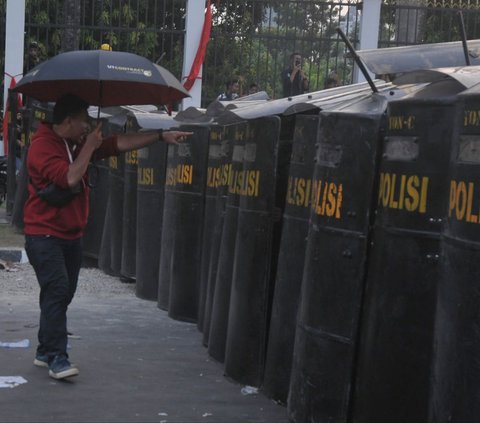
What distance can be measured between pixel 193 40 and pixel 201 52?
1.06ft

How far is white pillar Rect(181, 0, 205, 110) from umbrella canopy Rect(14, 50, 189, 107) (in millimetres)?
11224

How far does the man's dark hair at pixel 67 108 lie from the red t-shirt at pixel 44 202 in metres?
0.09

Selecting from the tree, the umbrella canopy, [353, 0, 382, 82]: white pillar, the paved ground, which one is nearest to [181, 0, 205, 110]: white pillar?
the tree

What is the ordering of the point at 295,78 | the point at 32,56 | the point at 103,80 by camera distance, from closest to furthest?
1. the point at 103,80
2. the point at 32,56
3. the point at 295,78

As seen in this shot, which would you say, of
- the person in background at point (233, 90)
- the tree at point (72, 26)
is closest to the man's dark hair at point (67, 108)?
the person in background at point (233, 90)

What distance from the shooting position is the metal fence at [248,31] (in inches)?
778

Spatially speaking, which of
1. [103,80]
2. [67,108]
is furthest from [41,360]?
[103,80]

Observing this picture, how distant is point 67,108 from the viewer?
290 inches

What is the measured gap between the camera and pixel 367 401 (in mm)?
5555

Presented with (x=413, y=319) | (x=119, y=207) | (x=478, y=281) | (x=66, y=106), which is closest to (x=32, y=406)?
(x=66, y=106)

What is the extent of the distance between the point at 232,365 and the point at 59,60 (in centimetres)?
230

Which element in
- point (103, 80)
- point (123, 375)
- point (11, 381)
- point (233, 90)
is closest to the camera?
point (11, 381)

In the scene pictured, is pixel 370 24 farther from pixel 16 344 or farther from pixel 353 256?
pixel 353 256

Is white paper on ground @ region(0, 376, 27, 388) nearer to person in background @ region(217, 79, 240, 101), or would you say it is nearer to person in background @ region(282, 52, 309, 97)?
person in background @ region(217, 79, 240, 101)
